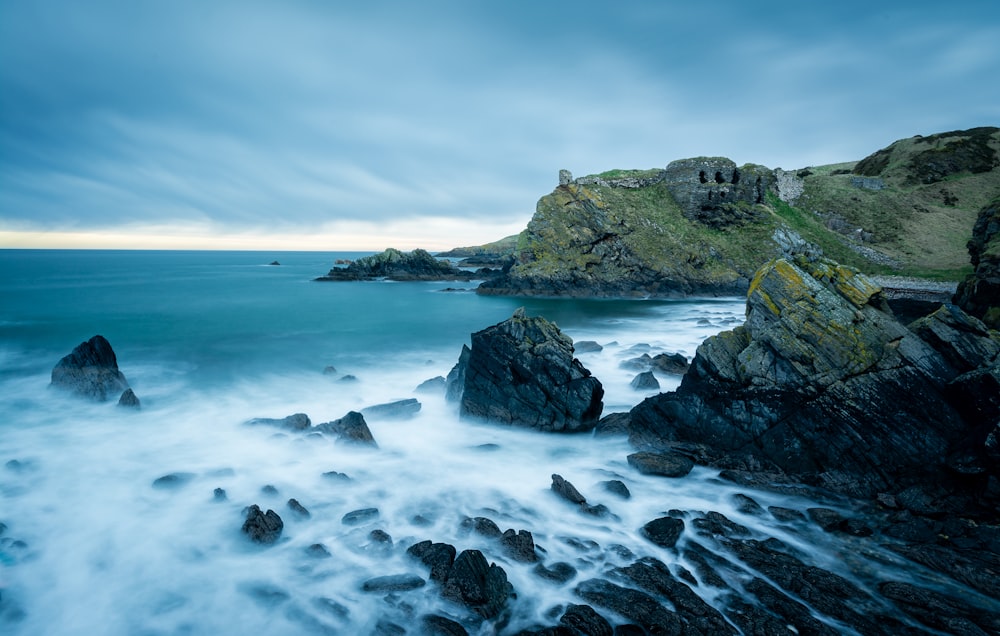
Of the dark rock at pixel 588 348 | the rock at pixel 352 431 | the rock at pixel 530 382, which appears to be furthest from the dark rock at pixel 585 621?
the dark rock at pixel 588 348

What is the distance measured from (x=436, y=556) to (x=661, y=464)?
6338 millimetres

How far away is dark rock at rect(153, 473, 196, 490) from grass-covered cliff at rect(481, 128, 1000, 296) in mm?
44373

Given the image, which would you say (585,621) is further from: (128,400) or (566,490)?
(128,400)

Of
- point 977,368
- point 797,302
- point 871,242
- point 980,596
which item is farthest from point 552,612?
point 871,242

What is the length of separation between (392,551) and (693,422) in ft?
28.9

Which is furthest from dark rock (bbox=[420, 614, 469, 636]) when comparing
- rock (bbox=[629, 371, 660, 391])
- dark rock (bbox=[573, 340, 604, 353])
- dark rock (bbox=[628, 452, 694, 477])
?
dark rock (bbox=[573, 340, 604, 353])

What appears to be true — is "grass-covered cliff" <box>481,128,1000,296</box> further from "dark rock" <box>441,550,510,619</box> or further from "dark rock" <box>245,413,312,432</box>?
"dark rock" <box>441,550,510,619</box>

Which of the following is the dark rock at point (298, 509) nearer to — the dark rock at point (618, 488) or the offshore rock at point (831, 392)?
the dark rock at point (618, 488)

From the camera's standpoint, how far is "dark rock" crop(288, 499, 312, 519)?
10.2 metres

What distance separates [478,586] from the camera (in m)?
7.55

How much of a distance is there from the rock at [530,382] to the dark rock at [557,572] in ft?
21.0

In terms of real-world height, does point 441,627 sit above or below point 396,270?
below

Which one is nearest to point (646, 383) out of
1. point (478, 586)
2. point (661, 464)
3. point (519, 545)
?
point (661, 464)

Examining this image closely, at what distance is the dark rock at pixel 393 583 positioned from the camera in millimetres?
7867
